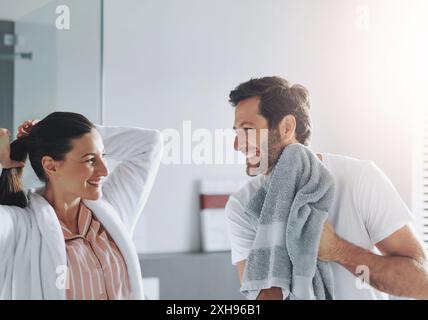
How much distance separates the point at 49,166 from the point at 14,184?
9 centimetres

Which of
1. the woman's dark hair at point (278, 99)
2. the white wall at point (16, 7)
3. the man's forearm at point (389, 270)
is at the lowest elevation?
the man's forearm at point (389, 270)

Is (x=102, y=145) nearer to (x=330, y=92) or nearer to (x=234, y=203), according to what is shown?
(x=234, y=203)

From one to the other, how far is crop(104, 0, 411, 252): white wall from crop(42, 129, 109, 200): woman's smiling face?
82 millimetres

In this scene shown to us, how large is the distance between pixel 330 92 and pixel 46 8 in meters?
0.74

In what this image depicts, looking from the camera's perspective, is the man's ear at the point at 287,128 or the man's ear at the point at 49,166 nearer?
Answer: the man's ear at the point at 49,166

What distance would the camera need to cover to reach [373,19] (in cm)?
173

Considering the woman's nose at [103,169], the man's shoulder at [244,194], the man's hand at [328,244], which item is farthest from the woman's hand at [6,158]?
the man's hand at [328,244]

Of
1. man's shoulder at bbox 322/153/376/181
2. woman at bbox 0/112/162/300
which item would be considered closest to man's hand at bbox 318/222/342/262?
man's shoulder at bbox 322/153/376/181

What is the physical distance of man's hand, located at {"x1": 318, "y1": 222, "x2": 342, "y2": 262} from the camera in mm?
1609

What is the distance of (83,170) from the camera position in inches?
60.2

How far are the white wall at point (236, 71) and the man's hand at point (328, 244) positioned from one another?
0.20 meters

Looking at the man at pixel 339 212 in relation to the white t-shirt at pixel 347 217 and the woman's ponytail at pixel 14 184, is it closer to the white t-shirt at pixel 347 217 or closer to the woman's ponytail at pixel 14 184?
the white t-shirt at pixel 347 217

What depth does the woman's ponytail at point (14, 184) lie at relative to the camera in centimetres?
149
